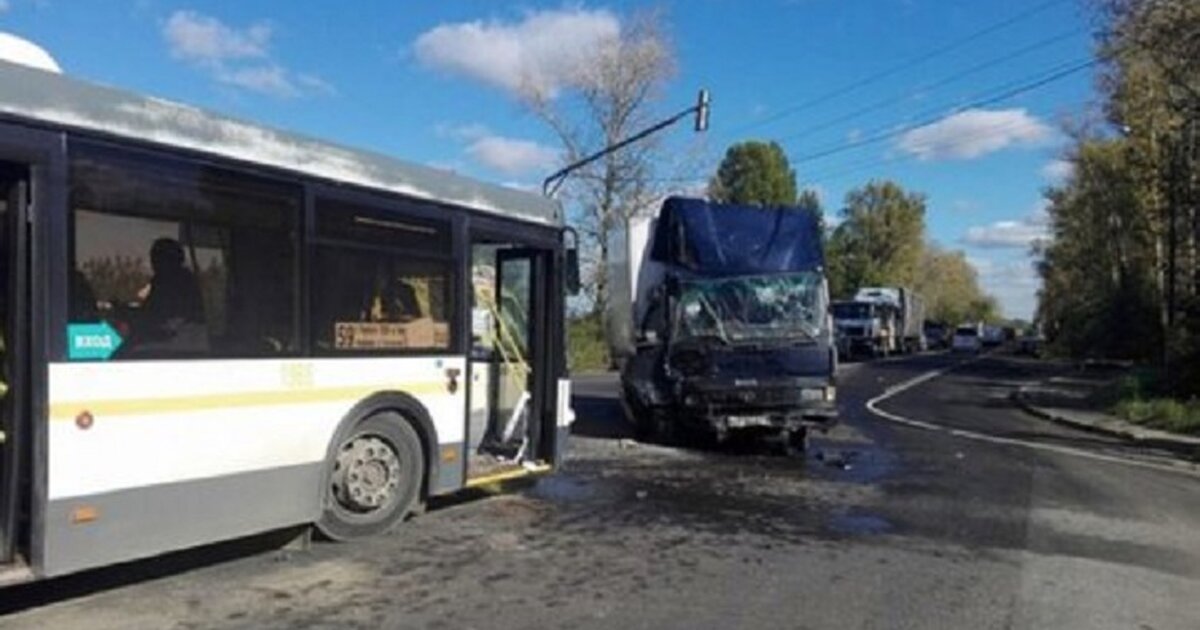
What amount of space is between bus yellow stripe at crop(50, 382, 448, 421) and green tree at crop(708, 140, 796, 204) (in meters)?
70.3

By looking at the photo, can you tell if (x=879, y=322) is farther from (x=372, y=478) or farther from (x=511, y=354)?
(x=372, y=478)

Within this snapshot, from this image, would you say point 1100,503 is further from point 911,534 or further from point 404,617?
point 404,617

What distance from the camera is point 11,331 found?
21.4ft

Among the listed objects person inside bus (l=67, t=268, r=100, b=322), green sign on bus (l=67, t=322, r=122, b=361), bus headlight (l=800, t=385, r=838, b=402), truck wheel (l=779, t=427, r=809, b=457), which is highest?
person inside bus (l=67, t=268, r=100, b=322)

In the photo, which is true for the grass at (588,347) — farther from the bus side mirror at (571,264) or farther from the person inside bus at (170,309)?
the person inside bus at (170,309)

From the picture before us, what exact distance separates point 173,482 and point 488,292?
4792 millimetres

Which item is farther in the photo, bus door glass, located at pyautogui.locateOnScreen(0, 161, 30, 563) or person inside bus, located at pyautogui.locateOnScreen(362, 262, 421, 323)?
person inside bus, located at pyautogui.locateOnScreen(362, 262, 421, 323)

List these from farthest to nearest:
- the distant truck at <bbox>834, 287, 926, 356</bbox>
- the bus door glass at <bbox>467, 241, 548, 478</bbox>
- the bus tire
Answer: the distant truck at <bbox>834, 287, 926, 356</bbox> < the bus door glass at <bbox>467, 241, 548, 478</bbox> < the bus tire

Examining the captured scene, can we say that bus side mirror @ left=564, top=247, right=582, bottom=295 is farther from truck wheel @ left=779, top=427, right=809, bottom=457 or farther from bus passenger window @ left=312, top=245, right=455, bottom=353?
truck wheel @ left=779, top=427, right=809, bottom=457

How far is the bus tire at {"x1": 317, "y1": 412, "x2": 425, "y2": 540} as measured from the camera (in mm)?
9109

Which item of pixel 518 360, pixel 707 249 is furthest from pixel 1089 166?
pixel 518 360

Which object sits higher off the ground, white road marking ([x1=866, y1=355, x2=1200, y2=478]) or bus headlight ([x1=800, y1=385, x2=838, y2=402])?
bus headlight ([x1=800, y1=385, x2=838, y2=402])

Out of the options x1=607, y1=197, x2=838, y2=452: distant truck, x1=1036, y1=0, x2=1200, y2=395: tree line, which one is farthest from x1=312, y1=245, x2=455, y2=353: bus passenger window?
x1=1036, y1=0, x2=1200, y2=395: tree line

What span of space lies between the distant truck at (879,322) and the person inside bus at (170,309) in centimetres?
5528
